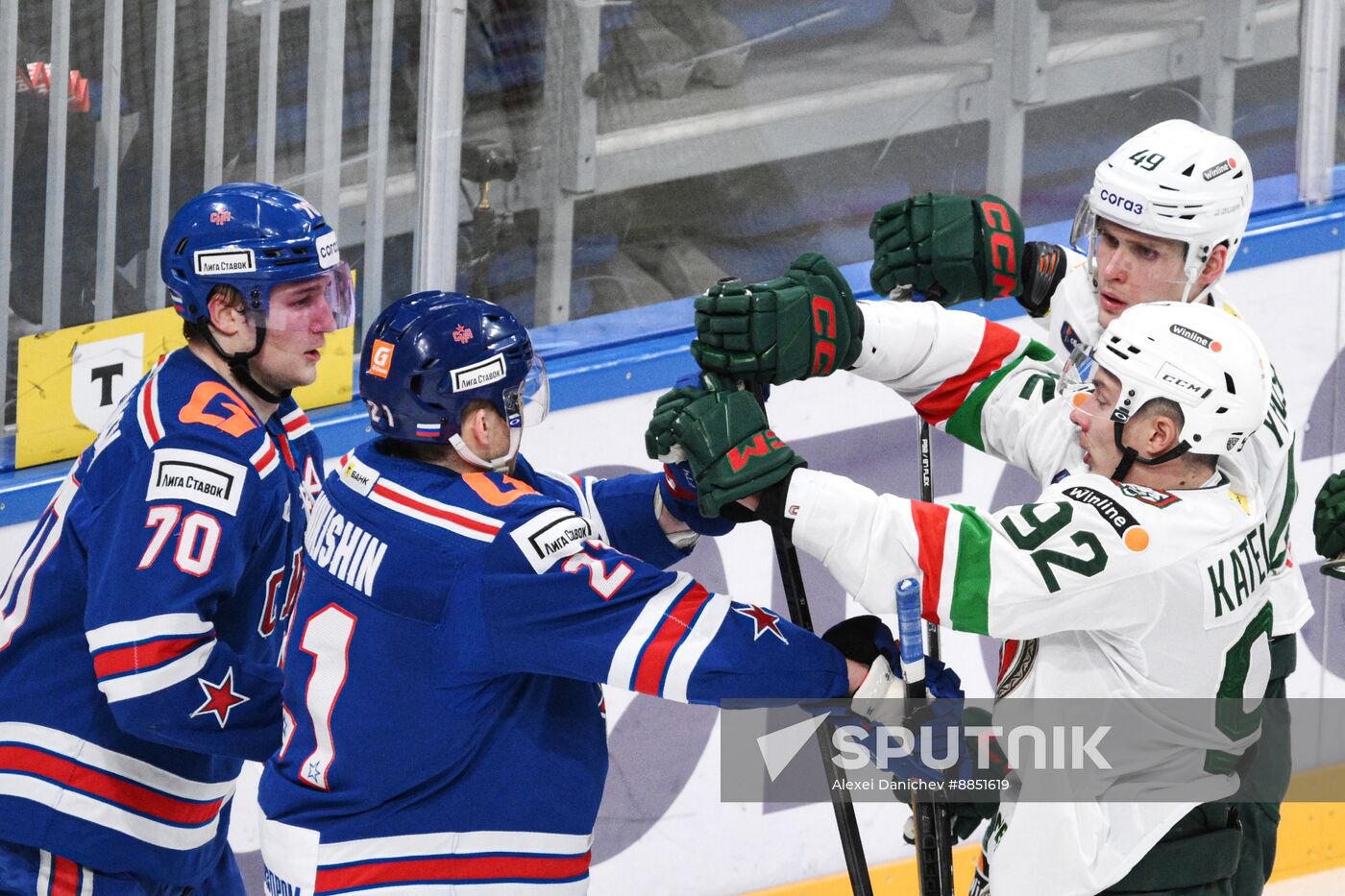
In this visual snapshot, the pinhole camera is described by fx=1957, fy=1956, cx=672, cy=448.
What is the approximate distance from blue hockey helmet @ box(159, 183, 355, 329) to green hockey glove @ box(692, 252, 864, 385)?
0.61 meters

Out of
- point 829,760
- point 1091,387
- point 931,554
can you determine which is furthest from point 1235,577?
point 829,760

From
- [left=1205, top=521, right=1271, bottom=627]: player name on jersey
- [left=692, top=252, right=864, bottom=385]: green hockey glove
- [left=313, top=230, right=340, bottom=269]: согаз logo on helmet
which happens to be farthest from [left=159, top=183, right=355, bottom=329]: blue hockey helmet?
[left=1205, top=521, right=1271, bottom=627]: player name on jersey

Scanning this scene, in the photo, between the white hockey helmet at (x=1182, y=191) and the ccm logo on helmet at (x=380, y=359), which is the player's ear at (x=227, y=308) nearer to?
the ccm logo on helmet at (x=380, y=359)

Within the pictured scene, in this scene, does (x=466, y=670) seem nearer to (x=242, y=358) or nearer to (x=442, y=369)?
(x=442, y=369)

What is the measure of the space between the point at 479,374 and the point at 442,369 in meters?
0.05

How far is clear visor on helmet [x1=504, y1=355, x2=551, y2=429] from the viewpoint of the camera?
2707 mm

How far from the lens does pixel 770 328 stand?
2840 mm

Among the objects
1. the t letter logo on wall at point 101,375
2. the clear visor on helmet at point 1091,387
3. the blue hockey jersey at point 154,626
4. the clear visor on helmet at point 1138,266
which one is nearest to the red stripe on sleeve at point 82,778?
the blue hockey jersey at point 154,626

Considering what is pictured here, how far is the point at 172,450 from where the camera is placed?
9.12ft

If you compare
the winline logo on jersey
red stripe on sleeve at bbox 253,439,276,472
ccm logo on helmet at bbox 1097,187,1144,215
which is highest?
ccm logo on helmet at bbox 1097,187,1144,215

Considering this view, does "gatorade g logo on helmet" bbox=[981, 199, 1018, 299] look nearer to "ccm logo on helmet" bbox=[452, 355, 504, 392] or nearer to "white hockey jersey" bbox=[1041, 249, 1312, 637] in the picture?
"white hockey jersey" bbox=[1041, 249, 1312, 637]

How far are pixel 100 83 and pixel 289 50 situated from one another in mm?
368

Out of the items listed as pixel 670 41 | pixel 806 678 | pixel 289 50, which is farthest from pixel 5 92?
pixel 806 678

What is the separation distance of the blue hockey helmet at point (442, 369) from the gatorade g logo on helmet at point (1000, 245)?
37.1 inches
